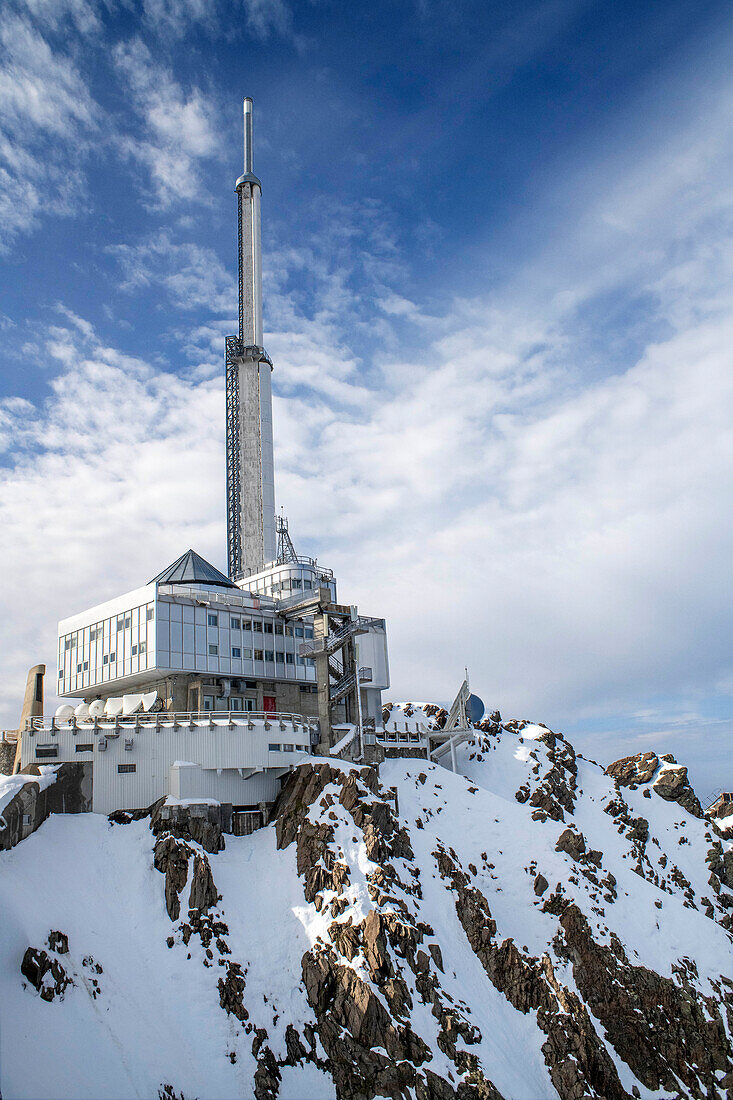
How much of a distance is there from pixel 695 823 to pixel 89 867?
47717 millimetres

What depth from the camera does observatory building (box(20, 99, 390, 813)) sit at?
1893 inches

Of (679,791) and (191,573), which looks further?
(191,573)

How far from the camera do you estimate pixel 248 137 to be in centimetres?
10888

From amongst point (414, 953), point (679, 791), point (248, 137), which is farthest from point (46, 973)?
point (248, 137)

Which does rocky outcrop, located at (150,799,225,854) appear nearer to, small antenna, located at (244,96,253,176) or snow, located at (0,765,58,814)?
snow, located at (0,765,58,814)

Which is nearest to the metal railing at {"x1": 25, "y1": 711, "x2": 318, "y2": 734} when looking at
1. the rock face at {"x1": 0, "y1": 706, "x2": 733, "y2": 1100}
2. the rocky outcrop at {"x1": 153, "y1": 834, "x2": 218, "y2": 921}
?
the rock face at {"x1": 0, "y1": 706, "x2": 733, "y2": 1100}

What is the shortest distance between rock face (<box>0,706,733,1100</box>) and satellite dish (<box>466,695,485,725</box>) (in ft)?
50.8

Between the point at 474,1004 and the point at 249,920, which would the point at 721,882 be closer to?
the point at 474,1004

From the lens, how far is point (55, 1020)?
30.7m

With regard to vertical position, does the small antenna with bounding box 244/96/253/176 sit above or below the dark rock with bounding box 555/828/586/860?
above

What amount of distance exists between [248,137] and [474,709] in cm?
8956

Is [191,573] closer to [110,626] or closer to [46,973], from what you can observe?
[110,626]

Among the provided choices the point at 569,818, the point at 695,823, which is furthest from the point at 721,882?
the point at 569,818

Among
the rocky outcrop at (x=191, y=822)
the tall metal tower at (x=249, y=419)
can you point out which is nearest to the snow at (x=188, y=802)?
the rocky outcrop at (x=191, y=822)
